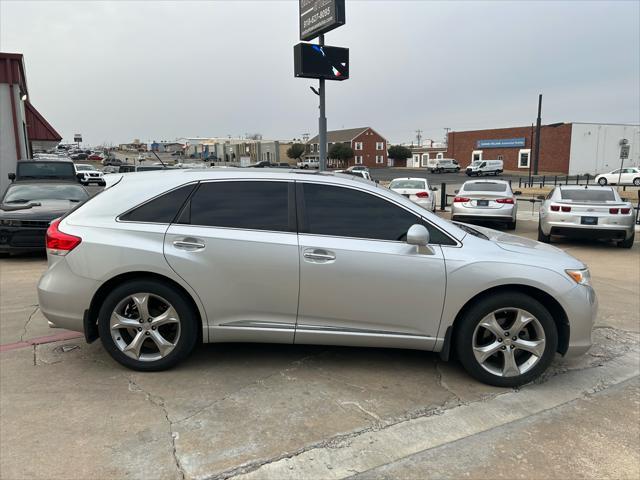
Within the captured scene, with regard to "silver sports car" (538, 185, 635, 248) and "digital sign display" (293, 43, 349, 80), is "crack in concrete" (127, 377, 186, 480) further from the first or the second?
"silver sports car" (538, 185, 635, 248)

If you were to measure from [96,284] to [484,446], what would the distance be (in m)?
2.97

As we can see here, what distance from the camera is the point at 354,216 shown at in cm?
389

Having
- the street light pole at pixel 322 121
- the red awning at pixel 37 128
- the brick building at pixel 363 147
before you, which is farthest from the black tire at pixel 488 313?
the brick building at pixel 363 147

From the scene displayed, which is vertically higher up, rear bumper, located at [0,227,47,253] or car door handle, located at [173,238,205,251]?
car door handle, located at [173,238,205,251]

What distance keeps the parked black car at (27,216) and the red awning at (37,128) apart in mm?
19750

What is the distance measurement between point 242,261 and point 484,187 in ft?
37.2

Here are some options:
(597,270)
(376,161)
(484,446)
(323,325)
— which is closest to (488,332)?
(484,446)

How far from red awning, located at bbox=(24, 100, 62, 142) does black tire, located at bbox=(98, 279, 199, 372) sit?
2676cm

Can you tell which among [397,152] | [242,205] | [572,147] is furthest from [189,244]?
[397,152]

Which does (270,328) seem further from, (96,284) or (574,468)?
(574,468)

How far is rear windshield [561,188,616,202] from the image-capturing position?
10.6 m

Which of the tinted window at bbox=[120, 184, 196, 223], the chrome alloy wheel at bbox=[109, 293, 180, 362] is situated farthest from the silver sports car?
the chrome alloy wheel at bbox=[109, 293, 180, 362]

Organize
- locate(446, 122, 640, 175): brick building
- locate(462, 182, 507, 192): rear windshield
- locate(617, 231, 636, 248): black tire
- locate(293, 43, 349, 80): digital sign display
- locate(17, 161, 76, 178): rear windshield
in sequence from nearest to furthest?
locate(617, 231, 636, 248): black tire, locate(293, 43, 349, 80): digital sign display, locate(462, 182, 507, 192): rear windshield, locate(17, 161, 76, 178): rear windshield, locate(446, 122, 640, 175): brick building

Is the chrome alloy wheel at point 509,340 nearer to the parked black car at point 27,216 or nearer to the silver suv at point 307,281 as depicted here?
the silver suv at point 307,281
